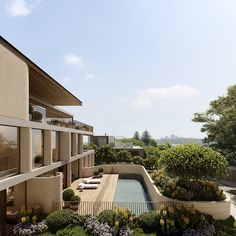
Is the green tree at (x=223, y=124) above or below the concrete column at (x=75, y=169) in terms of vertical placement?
above

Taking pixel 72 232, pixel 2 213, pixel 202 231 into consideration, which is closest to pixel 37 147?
pixel 2 213

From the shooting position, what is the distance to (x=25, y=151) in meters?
18.0

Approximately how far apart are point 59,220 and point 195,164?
393 inches

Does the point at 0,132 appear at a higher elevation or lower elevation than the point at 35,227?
higher

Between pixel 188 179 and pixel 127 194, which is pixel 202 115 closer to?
pixel 127 194

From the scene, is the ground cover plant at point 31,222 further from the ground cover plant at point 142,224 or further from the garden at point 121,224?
the ground cover plant at point 142,224

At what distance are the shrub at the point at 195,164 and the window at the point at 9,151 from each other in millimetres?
11026

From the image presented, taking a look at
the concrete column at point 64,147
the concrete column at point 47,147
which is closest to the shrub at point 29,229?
the concrete column at point 47,147

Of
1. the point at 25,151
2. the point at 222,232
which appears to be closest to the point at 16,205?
the point at 25,151

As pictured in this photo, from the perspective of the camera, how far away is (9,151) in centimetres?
1647

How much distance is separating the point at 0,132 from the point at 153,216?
10388mm

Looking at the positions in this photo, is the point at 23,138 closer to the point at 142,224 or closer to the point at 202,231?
the point at 142,224

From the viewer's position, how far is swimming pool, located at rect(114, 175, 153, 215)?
22.5 m

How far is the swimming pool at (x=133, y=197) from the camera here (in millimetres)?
22531
